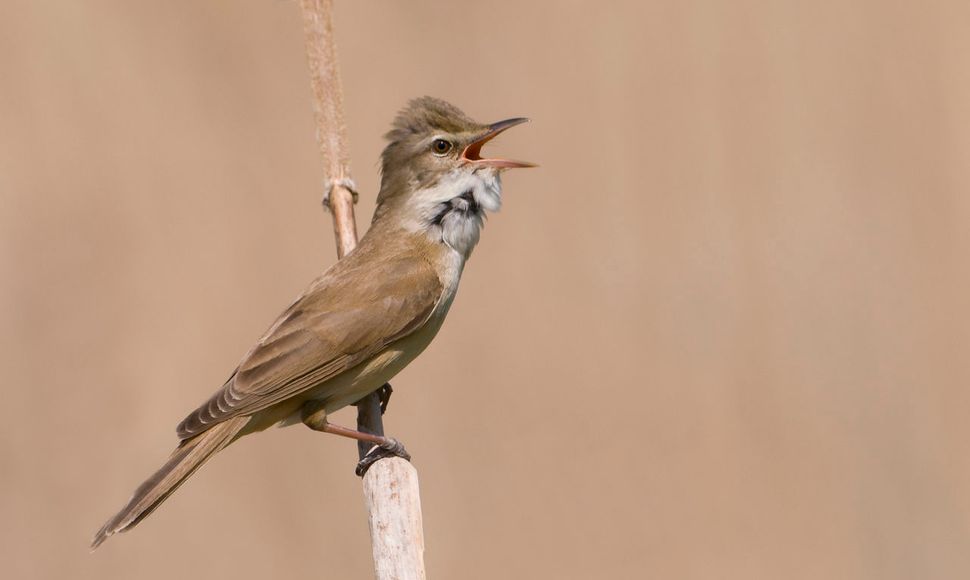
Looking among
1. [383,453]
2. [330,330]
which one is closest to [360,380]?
[330,330]

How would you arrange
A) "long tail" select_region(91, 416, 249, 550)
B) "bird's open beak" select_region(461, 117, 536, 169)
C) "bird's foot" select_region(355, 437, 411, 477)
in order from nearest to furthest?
1. "long tail" select_region(91, 416, 249, 550)
2. "bird's foot" select_region(355, 437, 411, 477)
3. "bird's open beak" select_region(461, 117, 536, 169)

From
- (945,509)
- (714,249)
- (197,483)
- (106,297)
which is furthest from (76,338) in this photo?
(945,509)

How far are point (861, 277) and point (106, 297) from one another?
13.9 feet

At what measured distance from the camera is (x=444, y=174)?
4.98 m

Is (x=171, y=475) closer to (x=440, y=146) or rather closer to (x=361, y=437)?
(x=361, y=437)

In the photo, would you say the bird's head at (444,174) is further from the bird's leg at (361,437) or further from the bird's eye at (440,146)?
the bird's leg at (361,437)

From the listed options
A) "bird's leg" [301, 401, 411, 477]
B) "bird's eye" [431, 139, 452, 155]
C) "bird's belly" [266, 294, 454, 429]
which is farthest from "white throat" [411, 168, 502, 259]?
"bird's leg" [301, 401, 411, 477]

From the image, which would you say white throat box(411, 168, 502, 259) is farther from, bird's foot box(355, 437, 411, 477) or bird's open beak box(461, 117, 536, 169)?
bird's foot box(355, 437, 411, 477)

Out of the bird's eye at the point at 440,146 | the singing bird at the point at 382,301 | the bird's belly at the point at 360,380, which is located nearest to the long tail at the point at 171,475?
the singing bird at the point at 382,301

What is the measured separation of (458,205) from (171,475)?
4.94 ft

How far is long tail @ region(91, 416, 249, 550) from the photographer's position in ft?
13.4

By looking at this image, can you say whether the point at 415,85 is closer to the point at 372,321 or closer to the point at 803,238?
the point at 803,238

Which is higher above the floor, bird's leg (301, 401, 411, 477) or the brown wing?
the brown wing

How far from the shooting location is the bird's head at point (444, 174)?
16.2ft
